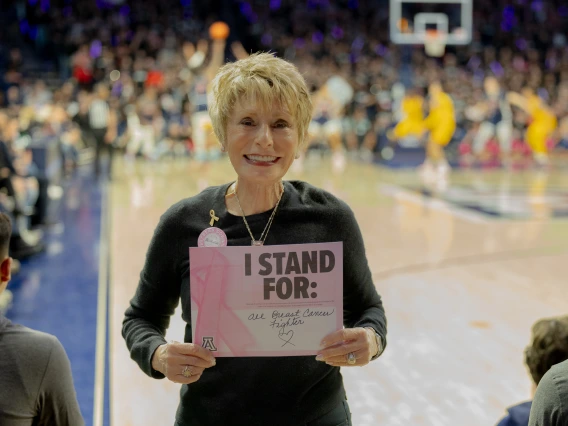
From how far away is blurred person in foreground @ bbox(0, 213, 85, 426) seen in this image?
61.9 inches

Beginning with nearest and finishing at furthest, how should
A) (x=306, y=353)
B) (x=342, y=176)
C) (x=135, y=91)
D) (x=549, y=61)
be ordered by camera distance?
(x=306, y=353) → (x=342, y=176) → (x=135, y=91) → (x=549, y=61)

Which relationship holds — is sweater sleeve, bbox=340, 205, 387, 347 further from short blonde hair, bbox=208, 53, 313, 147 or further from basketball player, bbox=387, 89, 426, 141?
basketball player, bbox=387, 89, 426, 141

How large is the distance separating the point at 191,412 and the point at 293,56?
20754 millimetres

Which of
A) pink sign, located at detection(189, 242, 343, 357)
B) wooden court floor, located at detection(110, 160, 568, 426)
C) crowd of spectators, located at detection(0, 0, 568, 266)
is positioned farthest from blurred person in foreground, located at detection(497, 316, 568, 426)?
crowd of spectators, located at detection(0, 0, 568, 266)

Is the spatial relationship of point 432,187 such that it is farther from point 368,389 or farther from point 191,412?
point 191,412

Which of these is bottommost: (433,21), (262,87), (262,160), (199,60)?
(262,160)

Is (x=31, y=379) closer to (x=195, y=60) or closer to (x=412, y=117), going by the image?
(x=195, y=60)

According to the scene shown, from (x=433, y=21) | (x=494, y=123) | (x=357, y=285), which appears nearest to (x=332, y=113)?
(x=494, y=123)

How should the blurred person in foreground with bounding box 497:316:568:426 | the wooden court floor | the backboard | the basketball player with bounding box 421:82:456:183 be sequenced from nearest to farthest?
the blurred person in foreground with bounding box 497:316:568:426 < the wooden court floor < the basketball player with bounding box 421:82:456:183 < the backboard

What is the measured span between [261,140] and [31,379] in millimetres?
707

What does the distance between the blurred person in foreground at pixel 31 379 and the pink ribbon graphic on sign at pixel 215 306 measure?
353mm

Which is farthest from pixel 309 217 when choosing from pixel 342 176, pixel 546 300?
pixel 342 176

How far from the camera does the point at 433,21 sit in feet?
65.6

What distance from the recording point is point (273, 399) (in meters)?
1.60
